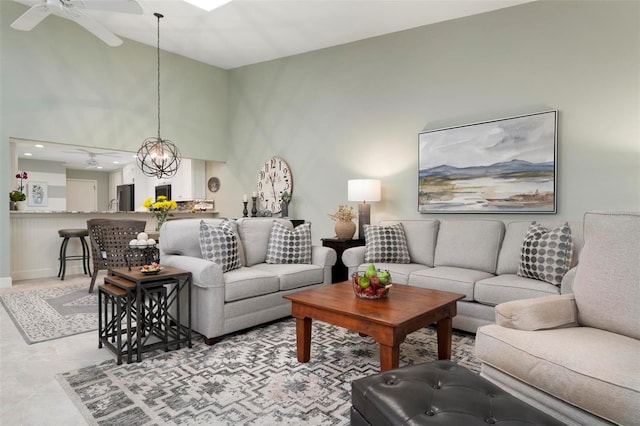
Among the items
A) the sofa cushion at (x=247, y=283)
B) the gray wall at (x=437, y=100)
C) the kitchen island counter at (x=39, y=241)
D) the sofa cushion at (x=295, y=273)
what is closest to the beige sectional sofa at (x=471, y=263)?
the sofa cushion at (x=295, y=273)

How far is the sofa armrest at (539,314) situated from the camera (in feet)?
5.82

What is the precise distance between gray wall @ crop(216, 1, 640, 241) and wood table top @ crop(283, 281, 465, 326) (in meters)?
1.86

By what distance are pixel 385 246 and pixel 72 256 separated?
15.6 ft

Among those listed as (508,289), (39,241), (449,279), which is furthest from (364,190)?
(39,241)

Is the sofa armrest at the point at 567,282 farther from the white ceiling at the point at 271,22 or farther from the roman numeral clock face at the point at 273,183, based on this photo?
the roman numeral clock face at the point at 273,183

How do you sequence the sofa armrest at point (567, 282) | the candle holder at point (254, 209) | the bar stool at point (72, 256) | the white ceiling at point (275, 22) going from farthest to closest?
the candle holder at point (254, 209), the bar stool at point (72, 256), the white ceiling at point (275, 22), the sofa armrest at point (567, 282)

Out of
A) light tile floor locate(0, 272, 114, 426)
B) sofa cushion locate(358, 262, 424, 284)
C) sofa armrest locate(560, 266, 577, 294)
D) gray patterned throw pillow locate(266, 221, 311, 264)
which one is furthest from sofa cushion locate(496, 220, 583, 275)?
light tile floor locate(0, 272, 114, 426)

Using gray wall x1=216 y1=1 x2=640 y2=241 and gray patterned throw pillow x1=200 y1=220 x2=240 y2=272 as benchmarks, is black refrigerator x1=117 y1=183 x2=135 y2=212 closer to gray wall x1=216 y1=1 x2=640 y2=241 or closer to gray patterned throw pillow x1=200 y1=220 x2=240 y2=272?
gray wall x1=216 y1=1 x2=640 y2=241

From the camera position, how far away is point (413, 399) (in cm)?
128

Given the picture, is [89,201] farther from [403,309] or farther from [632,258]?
[632,258]

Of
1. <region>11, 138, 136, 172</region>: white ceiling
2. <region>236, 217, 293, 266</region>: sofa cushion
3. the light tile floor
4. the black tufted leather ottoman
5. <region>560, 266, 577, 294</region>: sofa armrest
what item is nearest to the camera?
the black tufted leather ottoman

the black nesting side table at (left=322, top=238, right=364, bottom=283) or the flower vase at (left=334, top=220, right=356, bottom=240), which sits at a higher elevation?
the flower vase at (left=334, top=220, right=356, bottom=240)

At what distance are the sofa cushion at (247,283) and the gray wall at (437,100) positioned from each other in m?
2.10

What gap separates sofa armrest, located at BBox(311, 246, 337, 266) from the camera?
3781mm
